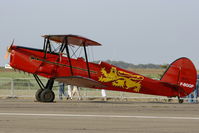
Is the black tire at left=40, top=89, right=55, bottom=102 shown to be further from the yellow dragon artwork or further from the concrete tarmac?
the concrete tarmac

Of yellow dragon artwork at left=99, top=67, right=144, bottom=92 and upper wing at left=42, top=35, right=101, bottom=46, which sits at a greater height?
upper wing at left=42, top=35, right=101, bottom=46

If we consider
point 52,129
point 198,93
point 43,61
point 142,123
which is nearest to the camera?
point 52,129

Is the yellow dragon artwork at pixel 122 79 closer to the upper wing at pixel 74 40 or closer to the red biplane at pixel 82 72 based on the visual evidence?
the red biplane at pixel 82 72

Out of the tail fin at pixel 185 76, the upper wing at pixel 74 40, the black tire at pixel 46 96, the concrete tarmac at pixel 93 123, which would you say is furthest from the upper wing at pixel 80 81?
the concrete tarmac at pixel 93 123

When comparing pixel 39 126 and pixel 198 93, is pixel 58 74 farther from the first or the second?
pixel 39 126

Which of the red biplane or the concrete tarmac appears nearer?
the concrete tarmac

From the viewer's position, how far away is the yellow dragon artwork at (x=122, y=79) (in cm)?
1831

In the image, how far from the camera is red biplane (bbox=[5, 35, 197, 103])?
17.4m

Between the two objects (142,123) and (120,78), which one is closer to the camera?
(142,123)

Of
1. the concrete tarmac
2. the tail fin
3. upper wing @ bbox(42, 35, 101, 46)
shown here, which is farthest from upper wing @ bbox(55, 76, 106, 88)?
the concrete tarmac

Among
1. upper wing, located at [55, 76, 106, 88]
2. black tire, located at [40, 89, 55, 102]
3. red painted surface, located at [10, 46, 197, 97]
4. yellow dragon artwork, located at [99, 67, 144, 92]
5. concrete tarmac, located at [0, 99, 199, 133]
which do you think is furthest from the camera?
yellow dragon artwork, located at [99, 67, 144, 92]

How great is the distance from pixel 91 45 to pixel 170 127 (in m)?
10.2

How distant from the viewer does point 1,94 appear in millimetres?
21859

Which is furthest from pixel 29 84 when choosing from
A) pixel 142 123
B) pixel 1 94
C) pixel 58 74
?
pixel 142 123
